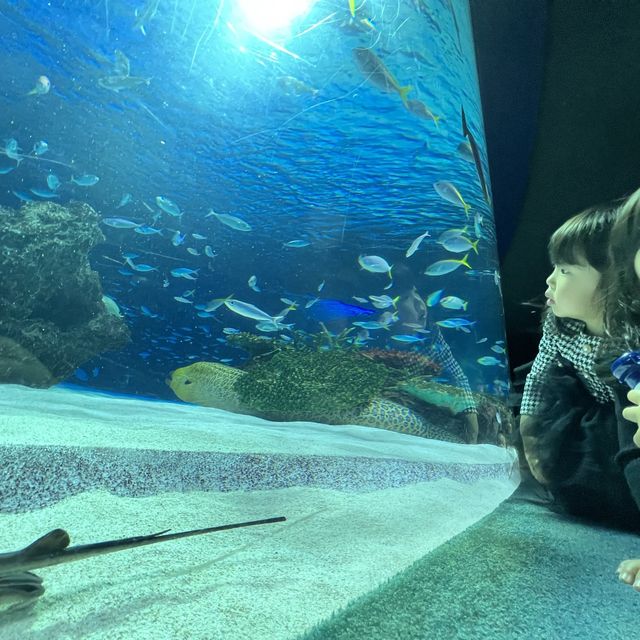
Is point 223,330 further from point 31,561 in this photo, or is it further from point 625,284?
point 625,284

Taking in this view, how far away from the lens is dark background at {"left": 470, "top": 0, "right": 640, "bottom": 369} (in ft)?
9.12

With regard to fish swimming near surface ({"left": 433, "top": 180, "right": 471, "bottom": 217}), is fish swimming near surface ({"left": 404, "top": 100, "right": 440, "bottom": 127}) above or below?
above

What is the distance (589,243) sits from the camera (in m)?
1.77

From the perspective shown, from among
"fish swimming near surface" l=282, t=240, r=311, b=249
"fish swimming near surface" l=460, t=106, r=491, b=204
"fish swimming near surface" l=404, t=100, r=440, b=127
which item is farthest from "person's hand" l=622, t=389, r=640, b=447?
"fish swimming near surface" l=460, t=106, r=491, b=204

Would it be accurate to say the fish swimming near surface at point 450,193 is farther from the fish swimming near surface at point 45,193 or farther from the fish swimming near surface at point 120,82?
the fish swimming near surface at point 45,193

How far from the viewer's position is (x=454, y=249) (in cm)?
214

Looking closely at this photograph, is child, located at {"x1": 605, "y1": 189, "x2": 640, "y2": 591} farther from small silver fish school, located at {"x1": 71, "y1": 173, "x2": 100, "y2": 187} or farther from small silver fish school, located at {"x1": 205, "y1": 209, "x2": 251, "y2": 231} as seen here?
small silver fish school, located at {"x1": 71, "y1": 173, "x2": 100, "y2": 187}

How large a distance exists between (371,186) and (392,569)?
1269mm

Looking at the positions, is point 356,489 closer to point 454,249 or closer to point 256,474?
point 256,474

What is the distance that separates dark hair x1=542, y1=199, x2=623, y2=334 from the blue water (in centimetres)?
62

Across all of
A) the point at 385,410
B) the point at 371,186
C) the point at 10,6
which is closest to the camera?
the point at 10,6

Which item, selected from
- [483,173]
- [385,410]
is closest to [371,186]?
[385,410]

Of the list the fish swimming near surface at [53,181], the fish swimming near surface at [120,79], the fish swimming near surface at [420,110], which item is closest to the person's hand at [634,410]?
the fish swimming near surface at [420,110]

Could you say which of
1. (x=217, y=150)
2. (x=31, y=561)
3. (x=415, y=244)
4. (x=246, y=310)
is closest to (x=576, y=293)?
(x=415, y=244)
